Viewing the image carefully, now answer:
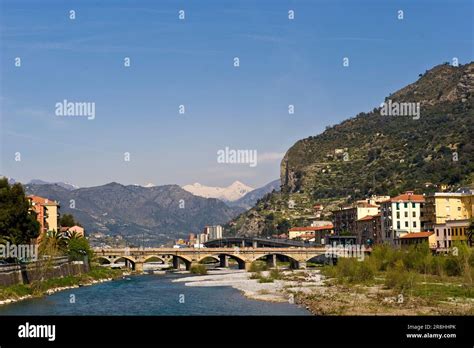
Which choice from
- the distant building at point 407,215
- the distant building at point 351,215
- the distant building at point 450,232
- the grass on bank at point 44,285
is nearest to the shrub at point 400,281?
the distant building at point 450,232

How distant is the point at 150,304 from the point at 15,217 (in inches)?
675

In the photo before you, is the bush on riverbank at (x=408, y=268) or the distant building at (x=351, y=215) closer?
the bush on riverbank at (x=408, y=268)

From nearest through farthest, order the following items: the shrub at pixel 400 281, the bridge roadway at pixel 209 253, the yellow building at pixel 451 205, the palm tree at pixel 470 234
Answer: the shrub at pixel 400 281 → the palm tree at pixel 470 234 → the yellow building at pixel 451 205 → the bridge roadway at pixel 209 253

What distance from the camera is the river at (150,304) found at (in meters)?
51.2

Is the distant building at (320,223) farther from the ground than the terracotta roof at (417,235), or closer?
farther from the ground

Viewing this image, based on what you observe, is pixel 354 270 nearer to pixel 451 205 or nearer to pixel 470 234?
pixel 470 234

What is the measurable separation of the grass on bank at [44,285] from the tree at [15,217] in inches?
189

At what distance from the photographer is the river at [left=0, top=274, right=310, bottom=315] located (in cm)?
5125

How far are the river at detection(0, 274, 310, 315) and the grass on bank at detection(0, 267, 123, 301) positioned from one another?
1320mm

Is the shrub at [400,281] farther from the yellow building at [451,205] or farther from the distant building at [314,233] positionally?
the distant building at [314,233]
